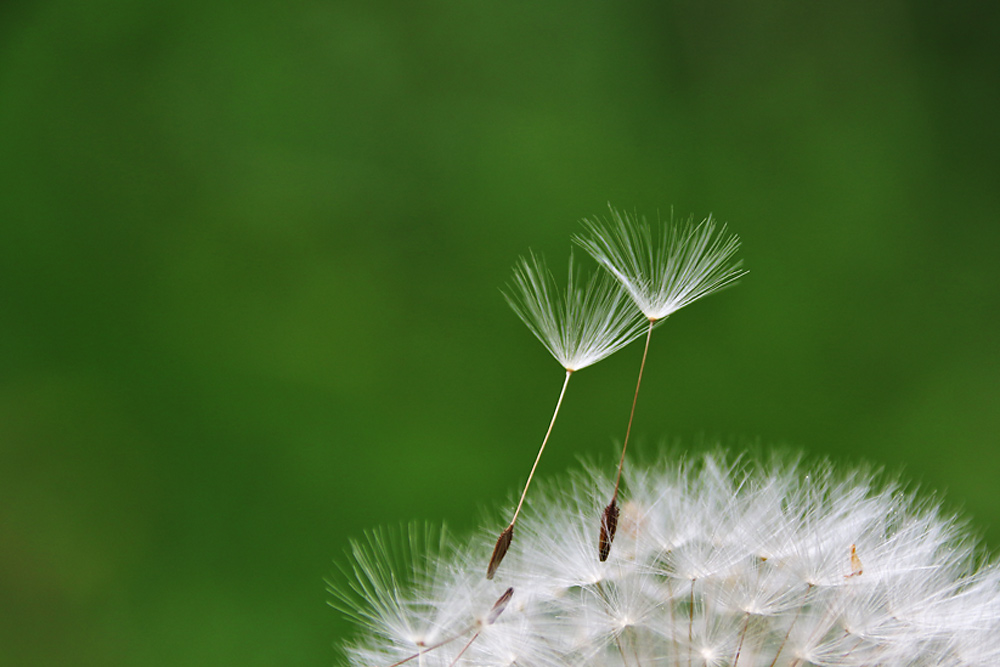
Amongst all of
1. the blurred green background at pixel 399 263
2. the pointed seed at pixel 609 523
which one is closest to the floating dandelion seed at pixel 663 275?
the pointed seed at pixel 609 523

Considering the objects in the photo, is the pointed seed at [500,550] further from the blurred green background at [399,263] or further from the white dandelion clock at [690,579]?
the blurred green background at [399,263]

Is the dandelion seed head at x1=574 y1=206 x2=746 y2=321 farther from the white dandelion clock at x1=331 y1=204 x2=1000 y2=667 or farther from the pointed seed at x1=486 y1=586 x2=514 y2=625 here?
the pointed seed at x1=486 y1=586 x2=514 y2=625

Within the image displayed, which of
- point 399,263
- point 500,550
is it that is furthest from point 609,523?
point 399,263

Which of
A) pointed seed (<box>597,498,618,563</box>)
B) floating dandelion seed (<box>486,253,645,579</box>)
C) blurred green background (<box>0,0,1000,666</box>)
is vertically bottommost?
pointed seed (<box>597,498,618,563</box>)

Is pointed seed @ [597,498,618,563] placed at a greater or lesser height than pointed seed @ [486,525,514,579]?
greater

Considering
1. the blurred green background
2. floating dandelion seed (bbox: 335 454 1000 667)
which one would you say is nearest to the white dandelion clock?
floating dandelion seed (bbox: 335 454 1000 667)

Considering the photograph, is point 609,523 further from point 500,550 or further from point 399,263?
point 399,263
